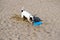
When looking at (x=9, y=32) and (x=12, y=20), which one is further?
(x=12, y=20)

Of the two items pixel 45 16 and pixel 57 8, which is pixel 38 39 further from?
pixel 57 8

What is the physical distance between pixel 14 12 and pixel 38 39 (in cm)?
221

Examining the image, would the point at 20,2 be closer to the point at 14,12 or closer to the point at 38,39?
the point at 14,12

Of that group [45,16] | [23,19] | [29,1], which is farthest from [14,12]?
[29,1]

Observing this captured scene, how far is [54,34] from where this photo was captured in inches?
187

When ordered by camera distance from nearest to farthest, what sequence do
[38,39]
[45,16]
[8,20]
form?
[38,39] → [8,20] → [45,16]

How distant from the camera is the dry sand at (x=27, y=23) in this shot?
4.62m

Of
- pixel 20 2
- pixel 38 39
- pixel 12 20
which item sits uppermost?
pixel 20 2

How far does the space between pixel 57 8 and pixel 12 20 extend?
244 centimetres

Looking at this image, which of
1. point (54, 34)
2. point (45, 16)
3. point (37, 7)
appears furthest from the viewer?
point (37, 7)

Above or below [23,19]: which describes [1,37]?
below

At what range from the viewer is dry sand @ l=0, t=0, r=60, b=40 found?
462 cm

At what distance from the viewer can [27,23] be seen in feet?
17.4

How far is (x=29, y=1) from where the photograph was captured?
7.85 m
